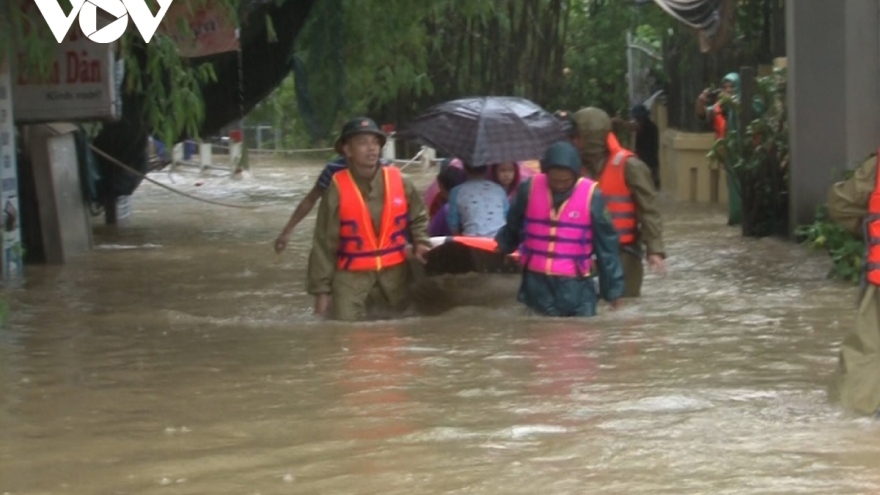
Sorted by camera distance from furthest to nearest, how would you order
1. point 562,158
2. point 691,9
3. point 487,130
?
point 691,9
point 487,130
point 562,158

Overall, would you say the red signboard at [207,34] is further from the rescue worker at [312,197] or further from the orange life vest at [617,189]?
the orange life vest at [617,189]

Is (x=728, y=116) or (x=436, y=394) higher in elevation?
(x=728, y=116)

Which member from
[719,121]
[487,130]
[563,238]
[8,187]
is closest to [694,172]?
[719,121]

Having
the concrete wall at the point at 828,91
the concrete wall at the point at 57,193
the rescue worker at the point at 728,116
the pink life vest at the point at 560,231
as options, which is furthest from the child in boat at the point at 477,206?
the rescue worker at the point at 728,116

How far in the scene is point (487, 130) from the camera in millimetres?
12094

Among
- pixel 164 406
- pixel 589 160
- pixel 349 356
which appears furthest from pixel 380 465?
pixel 589 160

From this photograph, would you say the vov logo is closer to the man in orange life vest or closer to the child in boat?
the man in orange life vest

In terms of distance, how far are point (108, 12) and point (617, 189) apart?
3320 millimetres

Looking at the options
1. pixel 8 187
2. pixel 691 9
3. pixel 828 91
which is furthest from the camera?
pixel 691 9

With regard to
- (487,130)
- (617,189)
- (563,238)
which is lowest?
(563,238)

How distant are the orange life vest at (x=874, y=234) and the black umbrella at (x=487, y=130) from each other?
4220mm

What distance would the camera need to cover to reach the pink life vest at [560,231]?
10.4 meters

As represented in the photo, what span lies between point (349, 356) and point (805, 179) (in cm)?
728

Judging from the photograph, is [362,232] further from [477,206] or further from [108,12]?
[108,12]
